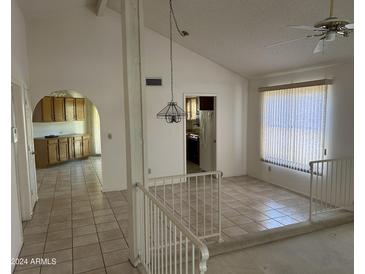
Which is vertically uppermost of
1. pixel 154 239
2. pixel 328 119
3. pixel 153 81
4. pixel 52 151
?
pixel 153 81

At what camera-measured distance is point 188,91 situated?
20.3 feet

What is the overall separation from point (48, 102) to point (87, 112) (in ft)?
6.45

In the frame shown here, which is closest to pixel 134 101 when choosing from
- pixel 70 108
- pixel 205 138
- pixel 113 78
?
pixel 113 78

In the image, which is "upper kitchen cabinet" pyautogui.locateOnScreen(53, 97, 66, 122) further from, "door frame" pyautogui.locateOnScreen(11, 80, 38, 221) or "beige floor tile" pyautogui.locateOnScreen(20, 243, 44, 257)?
"beige floor tile" pyautogui.locateOnScreen(20, 243, 44, 257)

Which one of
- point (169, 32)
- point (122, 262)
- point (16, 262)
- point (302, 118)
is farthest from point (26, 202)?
point (302, 118)

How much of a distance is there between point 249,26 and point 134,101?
2580 millimetres

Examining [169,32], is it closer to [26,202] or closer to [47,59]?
[47,59]

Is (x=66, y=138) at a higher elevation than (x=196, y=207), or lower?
higher

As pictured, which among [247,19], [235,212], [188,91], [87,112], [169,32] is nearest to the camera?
[247,19]

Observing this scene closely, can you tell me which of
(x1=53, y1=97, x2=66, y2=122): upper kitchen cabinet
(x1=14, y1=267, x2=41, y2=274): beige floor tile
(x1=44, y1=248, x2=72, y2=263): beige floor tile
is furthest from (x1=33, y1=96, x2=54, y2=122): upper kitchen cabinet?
(x1=14, y1=267, x2=41, y2=274): beige floor tile

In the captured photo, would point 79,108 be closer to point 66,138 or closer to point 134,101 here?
point 66,138

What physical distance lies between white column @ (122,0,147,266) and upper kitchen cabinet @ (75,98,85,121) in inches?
262

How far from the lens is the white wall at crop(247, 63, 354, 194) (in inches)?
171

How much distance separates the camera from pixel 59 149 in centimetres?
816
